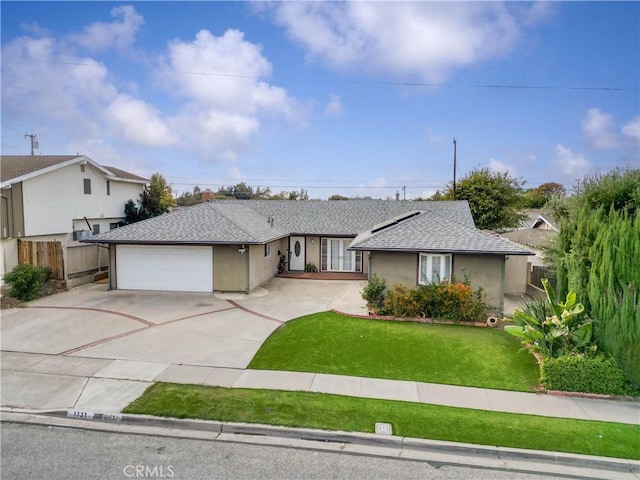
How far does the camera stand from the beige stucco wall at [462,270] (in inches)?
565

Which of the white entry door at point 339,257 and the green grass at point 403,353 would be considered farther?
the white entry door at point 339,257

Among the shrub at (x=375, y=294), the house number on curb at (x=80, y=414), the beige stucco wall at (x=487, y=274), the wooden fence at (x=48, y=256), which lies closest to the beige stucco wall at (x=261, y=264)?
the shrub at (x=375, y=294)

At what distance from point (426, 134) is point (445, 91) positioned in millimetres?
9531

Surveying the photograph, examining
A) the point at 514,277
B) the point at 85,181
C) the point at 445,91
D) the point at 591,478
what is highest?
the point at 445,91

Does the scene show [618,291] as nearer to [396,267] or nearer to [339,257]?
[396,267]

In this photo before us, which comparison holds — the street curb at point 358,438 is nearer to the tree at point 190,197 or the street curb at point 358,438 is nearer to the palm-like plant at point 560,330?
the palm-like plant at point 560,330

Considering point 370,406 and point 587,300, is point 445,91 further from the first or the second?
point 370,406

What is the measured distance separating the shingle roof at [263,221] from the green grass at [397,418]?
957cm

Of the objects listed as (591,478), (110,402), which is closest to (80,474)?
(110,402)

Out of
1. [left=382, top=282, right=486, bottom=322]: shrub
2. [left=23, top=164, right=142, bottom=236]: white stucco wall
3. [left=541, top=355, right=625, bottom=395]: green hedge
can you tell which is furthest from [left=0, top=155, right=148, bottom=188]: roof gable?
[left=541, top=355, right=625, bottom=395]: green hedge

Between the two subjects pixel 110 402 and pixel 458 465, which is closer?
pixel 458 465

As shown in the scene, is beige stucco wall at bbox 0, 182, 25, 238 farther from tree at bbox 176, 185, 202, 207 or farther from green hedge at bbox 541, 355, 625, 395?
tree at bbox 176, 185, 202, 207

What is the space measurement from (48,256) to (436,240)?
1708cm

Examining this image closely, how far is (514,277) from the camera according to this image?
1855 centimetres
